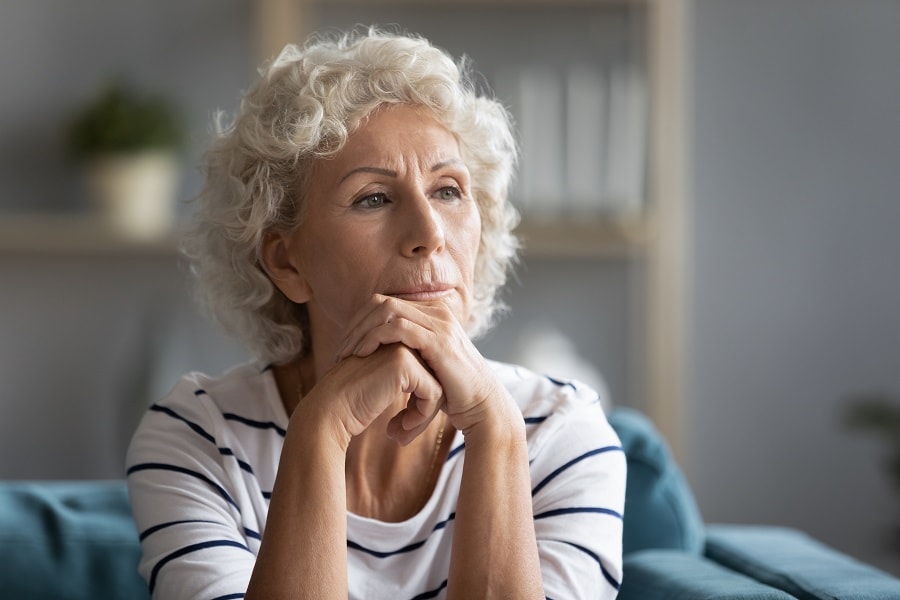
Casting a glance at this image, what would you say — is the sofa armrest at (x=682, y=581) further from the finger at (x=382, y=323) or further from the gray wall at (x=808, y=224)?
the gray wall at (x=808, y=224)

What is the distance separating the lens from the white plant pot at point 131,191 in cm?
305

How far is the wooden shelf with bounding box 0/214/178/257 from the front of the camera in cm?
306

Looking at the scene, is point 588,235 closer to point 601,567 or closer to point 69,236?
point 69,236

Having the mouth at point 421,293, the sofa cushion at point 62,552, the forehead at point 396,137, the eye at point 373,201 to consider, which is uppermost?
the forehead at point 396,137

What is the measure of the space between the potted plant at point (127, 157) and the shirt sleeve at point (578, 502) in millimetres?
1941

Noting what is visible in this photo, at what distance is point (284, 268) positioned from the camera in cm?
146

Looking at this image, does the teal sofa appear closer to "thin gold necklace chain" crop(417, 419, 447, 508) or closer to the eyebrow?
"thin gold necklace chain" crop(417, 419, 447, 508)

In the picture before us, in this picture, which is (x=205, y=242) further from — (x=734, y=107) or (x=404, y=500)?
(x=734, y=107)

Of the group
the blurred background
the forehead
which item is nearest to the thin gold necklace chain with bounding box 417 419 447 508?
the forehead

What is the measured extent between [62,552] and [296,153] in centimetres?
72

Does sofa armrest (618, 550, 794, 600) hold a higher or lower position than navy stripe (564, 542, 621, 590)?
lower

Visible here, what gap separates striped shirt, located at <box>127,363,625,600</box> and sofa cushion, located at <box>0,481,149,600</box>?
30 centimetres

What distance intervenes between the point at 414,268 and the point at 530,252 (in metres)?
1.84

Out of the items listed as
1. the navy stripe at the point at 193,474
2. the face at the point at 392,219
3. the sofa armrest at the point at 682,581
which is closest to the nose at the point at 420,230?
the face at the point at 392,219
